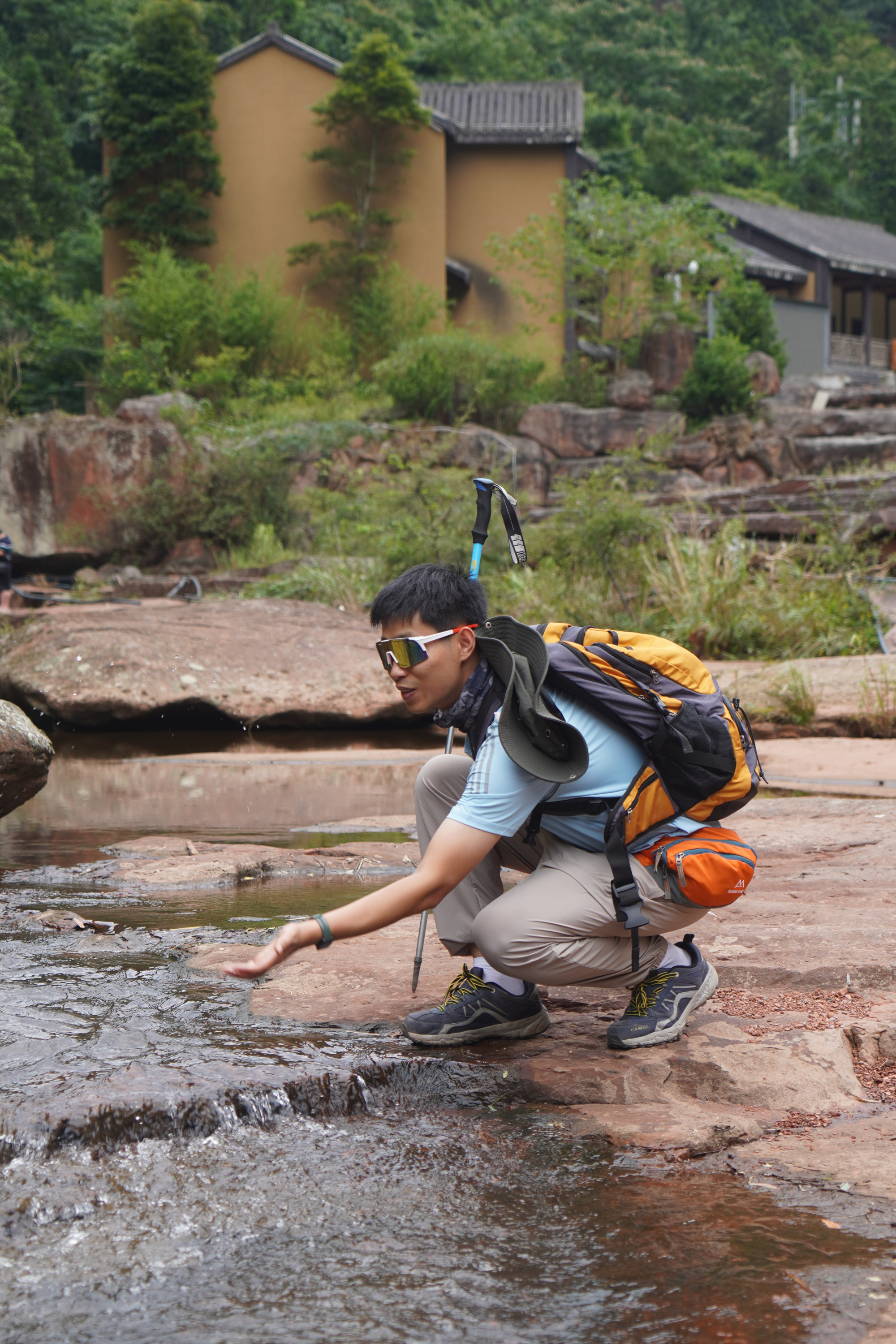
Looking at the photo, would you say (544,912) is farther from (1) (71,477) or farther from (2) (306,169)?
(2) (306,169)

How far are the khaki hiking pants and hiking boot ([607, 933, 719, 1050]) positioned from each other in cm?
4

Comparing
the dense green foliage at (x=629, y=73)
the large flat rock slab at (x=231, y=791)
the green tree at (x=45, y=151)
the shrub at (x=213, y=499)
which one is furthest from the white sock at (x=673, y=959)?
the green tree at (x=45, y=151)

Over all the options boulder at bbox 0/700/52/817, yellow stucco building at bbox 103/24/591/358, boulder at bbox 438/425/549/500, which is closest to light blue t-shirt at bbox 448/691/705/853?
boulder at bbox 0/700/52/817

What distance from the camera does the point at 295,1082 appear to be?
2496mm

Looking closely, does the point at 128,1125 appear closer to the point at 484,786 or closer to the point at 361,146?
the point at 484,786

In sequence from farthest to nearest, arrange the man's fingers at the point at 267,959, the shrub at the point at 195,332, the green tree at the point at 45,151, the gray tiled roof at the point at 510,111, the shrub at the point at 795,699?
1. the green tree at the point at 45,151
2. the gray tiled roof at the point at 510,111
3. the shrub at the point at 195,332
4. the shrub at the point at 795,699
5. the man's fingers at the point at 267,959

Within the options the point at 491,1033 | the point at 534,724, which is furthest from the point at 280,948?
the point at 491,1033

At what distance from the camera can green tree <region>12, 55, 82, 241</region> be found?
3081cm

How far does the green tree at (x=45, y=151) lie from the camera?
30.8 meters

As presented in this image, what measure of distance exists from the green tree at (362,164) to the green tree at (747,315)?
24.4ft

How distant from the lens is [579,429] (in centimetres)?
2122

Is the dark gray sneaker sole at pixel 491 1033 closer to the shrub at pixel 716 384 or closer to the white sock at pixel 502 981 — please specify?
the white sock at pixel 502 981

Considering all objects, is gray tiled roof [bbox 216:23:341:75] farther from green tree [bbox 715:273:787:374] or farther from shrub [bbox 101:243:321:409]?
green tree [bbox 715:273:787:374]

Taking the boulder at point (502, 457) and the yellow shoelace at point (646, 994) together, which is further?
the boulder at point (502, 457)
